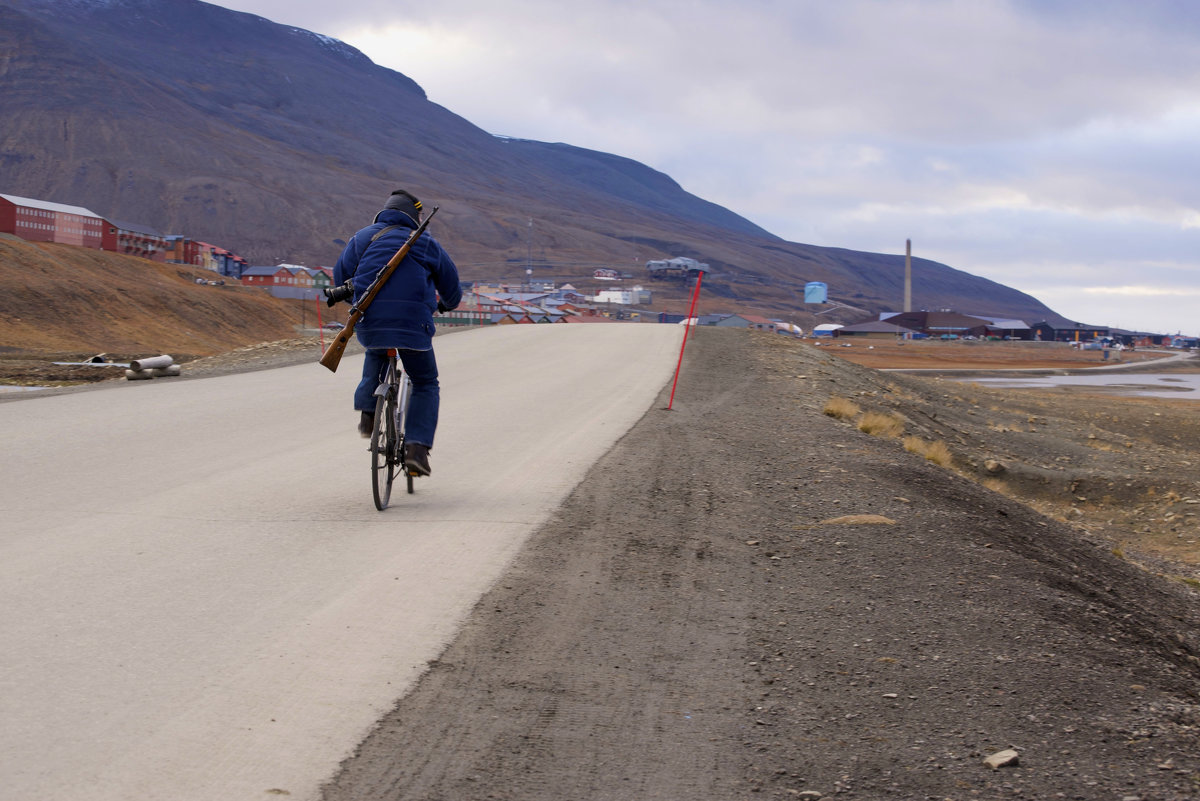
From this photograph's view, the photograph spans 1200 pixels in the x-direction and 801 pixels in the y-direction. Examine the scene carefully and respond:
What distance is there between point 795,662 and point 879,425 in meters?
11.5

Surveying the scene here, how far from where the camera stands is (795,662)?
466cm

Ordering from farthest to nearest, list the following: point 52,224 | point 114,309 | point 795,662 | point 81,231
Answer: point 81,231, point 52,224, point 114,309, point 795,662

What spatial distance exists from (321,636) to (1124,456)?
1825 centimetres

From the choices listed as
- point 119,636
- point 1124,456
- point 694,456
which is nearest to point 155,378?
point 694,456

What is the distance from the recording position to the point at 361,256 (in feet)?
24.7

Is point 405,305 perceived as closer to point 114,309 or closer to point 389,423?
point 389,423

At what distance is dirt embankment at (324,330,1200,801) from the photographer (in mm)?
3568

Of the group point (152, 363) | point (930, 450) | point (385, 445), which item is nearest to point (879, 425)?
point (930, 450)

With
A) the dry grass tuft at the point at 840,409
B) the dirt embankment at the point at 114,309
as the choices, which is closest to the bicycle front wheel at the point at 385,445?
the dry grass tuft at the point at 840,409

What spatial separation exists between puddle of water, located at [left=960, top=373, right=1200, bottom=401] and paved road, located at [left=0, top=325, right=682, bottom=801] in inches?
1803

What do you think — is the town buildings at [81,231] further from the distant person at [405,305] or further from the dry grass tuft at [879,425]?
the distant person at [405,305]

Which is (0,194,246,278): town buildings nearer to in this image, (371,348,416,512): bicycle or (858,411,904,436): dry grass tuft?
(858,411,904,436): dry grass tuft

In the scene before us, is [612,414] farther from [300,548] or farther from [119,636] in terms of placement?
[119,636]

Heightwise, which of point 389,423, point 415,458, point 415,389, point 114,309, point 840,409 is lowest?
point 840,409
